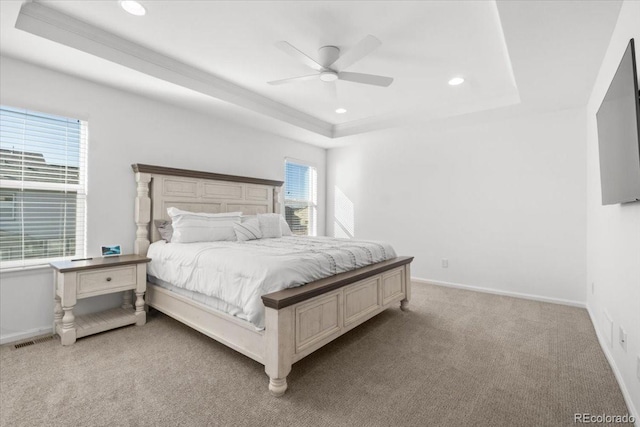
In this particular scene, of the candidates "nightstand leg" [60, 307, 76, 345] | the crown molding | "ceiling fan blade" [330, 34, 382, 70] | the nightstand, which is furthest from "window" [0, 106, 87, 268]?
"ceiling fan blade" [330, 34, 382, 70]

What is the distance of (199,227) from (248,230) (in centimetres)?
59

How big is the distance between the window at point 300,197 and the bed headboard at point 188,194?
2.31 feet

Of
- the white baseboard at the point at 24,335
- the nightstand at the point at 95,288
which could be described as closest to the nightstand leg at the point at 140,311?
the nightstand at the point at 95,288

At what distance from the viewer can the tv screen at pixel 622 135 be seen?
57.0 inches

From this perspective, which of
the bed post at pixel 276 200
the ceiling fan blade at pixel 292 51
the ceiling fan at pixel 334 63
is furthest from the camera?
the bed post at pixel 276 200

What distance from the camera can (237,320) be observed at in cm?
218

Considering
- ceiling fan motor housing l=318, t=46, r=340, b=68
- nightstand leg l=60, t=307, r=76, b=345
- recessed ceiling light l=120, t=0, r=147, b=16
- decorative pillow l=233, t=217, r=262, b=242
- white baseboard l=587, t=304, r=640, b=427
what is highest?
recessed ceiling light l=120, t=0, r=147, b=16

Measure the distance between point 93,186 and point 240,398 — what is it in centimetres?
262

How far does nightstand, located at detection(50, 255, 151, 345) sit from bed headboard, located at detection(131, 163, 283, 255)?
455mm

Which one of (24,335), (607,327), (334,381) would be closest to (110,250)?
(24,335)

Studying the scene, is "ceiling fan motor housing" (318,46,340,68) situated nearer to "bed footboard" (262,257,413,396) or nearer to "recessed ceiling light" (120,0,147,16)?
"recessed ceiling light" (120,0,147,16)

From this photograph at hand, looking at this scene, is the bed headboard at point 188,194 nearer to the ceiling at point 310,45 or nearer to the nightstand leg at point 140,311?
the nightstand leg at point 140,311

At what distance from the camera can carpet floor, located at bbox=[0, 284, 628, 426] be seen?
168cm

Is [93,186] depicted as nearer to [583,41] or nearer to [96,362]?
[96,362]
